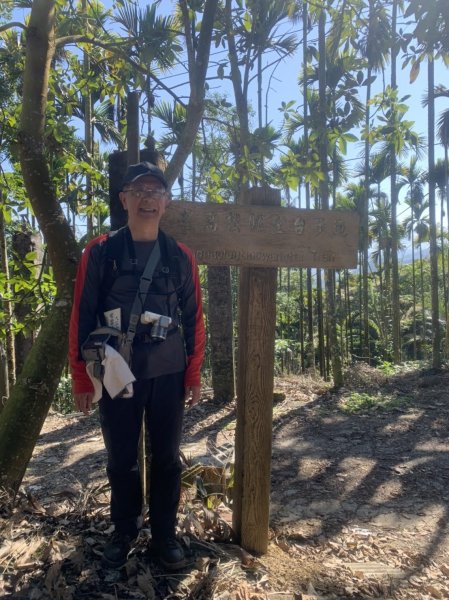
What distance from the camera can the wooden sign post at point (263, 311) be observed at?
2992 mm

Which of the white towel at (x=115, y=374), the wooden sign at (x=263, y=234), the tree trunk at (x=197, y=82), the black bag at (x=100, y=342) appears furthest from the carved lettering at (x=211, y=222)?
the tree trunk at (x=197, y=82)

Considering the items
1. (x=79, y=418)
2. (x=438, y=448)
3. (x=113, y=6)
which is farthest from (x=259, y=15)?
(x=79, y=418)

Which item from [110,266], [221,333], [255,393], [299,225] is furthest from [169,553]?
[221,333]

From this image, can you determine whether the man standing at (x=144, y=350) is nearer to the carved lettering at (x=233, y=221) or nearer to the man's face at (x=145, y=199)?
the man's face at (x=145, y=199)

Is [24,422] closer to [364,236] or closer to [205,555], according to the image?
[205,555]

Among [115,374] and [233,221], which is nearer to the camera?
[115,374]

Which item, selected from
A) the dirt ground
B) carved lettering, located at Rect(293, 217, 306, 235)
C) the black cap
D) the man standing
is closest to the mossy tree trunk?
the dirt ground

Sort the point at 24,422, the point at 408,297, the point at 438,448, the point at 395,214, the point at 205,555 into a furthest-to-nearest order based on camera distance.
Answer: the point at 408,297 → the point at 395,214 → the point at 438,448 → the point at 24,422 → the point at 205,555

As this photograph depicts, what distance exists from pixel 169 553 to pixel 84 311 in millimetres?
1305

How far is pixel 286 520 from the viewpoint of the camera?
3947 millimetres

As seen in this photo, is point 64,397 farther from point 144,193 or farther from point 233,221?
point 144,193

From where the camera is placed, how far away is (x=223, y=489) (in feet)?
12.4

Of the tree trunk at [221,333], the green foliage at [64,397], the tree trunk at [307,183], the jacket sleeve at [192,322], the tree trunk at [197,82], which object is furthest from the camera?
the green foliage at [64,397]

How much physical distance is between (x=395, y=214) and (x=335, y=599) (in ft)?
48.7
